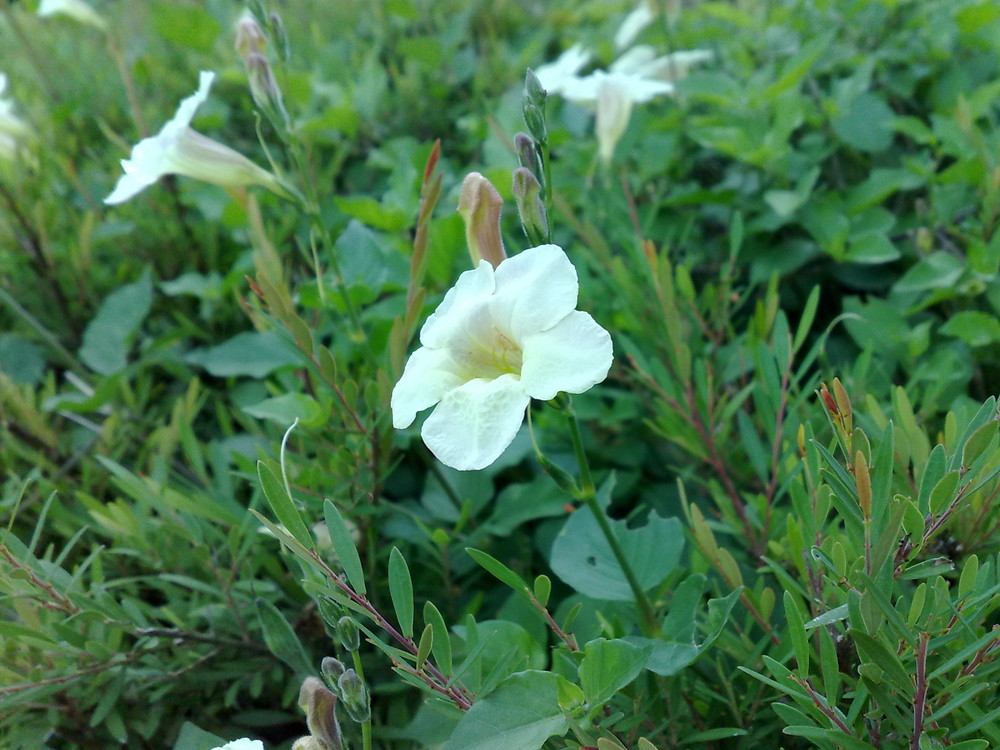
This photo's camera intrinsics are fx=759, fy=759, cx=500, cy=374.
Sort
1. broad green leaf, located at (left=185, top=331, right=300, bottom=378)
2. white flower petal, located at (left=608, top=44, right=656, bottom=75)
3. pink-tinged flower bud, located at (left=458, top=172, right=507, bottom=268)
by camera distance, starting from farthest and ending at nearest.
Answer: white flower petal, located at (left=608, top=44, right=656, bottom=75) → broad green leaf, located at (left=185, top=331, right=300, bottom=378) → pink-tinged flower bud, located at (left=458, top=172, right=507, bottom=268)

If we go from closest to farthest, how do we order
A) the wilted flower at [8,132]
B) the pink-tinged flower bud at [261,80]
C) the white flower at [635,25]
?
the pink-tinged flower bud at [261,80] → the wilted flower at [8,132] → the white flower at [635,25]

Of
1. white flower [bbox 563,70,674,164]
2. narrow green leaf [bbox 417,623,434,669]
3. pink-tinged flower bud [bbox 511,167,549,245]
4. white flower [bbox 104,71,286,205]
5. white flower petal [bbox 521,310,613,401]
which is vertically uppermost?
white flower [bbox 104,71,286,205]

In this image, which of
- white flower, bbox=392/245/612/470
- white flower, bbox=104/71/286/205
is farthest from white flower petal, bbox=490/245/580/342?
white flower, bbox=104/71/286/205

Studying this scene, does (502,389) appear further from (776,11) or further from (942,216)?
(776,11)

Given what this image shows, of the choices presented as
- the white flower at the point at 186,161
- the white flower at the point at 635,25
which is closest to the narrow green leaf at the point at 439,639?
the white flower at the point at 186,161

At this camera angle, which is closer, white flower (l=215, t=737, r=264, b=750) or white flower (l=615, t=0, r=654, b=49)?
white flower (l=215, t=737, r=264, b=750)

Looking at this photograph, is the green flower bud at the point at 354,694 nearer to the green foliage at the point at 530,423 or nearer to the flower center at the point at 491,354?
the green foliage at the point at 530,423

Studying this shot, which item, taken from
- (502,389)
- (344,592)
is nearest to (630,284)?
(502,389)

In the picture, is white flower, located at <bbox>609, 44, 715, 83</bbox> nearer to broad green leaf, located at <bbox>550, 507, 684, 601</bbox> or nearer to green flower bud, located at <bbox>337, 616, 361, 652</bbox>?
broad green leaf, located at <bbox>550, 507, 684, 601</bbox>
